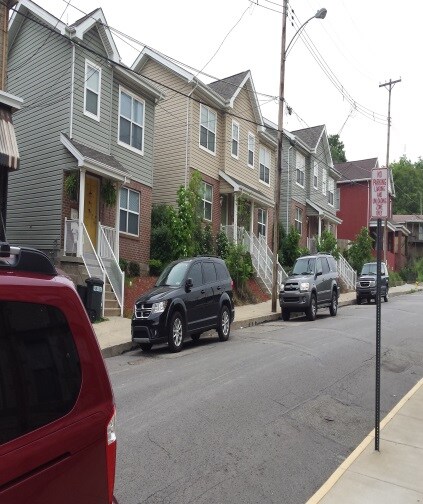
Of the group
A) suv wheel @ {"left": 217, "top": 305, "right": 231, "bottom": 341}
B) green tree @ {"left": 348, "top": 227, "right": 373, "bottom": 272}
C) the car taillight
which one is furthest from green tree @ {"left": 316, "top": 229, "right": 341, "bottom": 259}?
the car taillight

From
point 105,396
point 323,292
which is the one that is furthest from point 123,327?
point 105,396

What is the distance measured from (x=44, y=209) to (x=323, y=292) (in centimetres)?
952

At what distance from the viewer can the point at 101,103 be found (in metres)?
18.1

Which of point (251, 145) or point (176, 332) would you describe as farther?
point (251, 145)

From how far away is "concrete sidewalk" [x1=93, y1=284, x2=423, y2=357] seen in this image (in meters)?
11.3

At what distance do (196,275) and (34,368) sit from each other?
10.4 m

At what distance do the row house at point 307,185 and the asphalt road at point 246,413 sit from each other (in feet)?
72.6

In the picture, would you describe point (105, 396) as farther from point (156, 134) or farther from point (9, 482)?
point (156, 134)

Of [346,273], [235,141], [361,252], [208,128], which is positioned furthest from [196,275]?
[361,252]

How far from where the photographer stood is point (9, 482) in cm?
188

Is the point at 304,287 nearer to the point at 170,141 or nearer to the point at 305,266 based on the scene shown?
the point at 305,266

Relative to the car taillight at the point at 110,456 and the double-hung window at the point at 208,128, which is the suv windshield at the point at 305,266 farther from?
the car taillight at the point at 110,456

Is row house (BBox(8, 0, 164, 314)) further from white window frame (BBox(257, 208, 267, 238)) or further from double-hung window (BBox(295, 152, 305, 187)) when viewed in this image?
double-hung window (BBox(295, 152, 305, 187))

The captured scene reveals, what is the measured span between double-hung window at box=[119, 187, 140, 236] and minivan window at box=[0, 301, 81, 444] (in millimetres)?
16840
